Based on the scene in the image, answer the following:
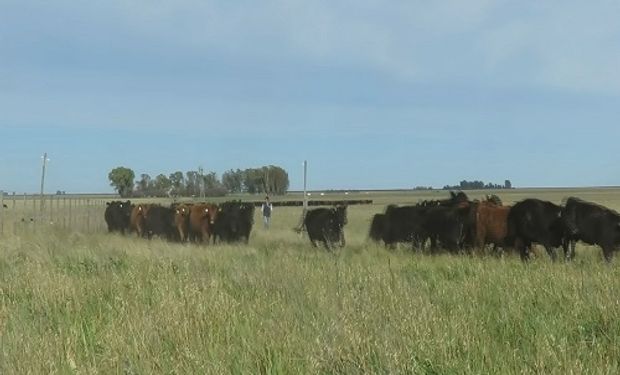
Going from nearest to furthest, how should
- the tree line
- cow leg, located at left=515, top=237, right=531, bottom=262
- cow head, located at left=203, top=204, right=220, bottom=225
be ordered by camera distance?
cow leg, located at left=515, top=237, right=531, bottom=262
cow head, located at left=203, top=204, right=220, bottom=225
the tree line

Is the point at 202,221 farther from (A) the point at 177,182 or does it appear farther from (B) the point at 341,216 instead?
(A) the point at 177,182

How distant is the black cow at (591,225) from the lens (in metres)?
14.2

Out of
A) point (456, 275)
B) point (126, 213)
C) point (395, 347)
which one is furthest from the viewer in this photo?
point (126, 213)

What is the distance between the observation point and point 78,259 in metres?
12.0

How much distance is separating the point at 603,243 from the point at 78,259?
1004 cm

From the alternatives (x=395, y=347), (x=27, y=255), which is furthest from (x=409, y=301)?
(x=27, y=255)

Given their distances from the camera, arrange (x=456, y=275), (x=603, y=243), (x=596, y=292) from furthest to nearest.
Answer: (x=603, y=243), (x=456, y=275), (x=596, y=292)

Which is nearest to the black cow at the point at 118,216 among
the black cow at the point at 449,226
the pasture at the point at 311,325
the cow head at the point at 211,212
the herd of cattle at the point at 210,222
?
the herd of cattle at the point at 210,222

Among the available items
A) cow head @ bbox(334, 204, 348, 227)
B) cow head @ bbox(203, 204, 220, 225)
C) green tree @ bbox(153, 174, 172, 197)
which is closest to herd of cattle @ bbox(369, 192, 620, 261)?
cow head @ bbox(334, 204, 348, 227)

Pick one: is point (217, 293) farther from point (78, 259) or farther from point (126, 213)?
point (126, 213)

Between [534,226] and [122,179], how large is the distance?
122995 millimetres

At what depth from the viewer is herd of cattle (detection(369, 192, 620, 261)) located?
14430mm

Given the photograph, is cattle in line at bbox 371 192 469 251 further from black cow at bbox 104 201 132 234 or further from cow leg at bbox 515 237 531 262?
black cow at bbox 104 201 132 234

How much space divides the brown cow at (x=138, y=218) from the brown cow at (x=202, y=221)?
202 inches
